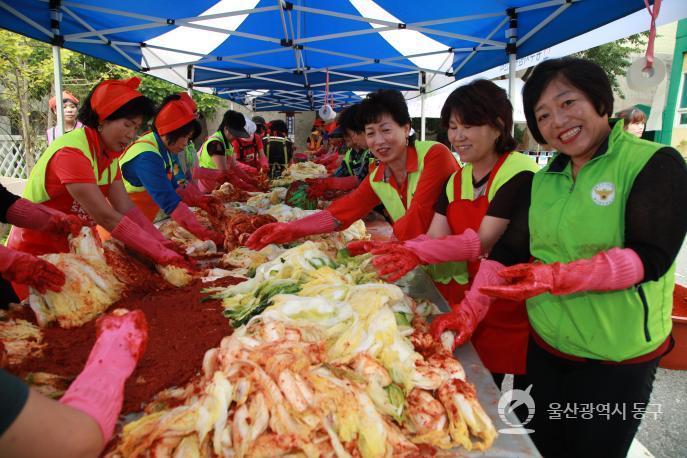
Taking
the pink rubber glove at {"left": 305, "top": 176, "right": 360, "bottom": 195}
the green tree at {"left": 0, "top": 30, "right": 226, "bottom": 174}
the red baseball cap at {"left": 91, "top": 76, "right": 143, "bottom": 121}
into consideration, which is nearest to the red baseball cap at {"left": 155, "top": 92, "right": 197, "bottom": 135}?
the red baseball cap at {"left": 91, "top": 76, "right": 143, "bottom": 121}

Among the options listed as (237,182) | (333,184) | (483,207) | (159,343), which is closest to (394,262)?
(483,207)

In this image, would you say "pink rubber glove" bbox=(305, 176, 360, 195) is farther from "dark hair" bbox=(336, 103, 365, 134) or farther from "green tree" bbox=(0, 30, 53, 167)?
"green tree" bbox=(0, 30, 53, 167)

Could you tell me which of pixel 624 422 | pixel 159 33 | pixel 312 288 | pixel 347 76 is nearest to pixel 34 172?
pixel 312 288

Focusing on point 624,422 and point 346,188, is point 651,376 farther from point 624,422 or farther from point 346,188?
point 346,188

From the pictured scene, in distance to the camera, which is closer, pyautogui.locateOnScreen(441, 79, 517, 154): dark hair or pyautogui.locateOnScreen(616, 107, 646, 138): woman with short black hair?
pyautogui.locateOnScreen(441, 79, 517, 154): dark hair

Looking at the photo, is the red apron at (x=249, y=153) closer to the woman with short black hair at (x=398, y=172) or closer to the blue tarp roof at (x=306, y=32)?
the blue tarp roof at (x=306, y=32)

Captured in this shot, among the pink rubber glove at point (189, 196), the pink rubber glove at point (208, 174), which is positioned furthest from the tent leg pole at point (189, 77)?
the pink rubber glove at point (189, 196)

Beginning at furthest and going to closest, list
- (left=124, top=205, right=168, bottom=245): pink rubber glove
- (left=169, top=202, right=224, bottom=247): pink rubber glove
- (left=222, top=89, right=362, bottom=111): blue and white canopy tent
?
(left=222, top=89, right=362, bottom=111): blue and white canopy tent
(left=169, top=202, right=224, bottom=247): pink rubber glove
(left=124, top=205, right=168, bottom=245): pink rubber glove

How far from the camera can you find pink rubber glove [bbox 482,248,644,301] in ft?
4.61

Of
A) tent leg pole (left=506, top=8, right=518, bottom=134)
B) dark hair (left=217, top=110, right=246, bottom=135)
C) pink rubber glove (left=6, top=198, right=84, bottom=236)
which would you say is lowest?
pink rubber glove (left=6, top=198, right=84, bottom=236)

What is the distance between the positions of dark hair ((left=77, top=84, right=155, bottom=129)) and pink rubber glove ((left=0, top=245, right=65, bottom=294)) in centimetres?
121

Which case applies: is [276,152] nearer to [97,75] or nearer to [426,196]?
[426,196]

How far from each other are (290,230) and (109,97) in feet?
4.74

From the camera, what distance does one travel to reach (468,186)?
2379mm
